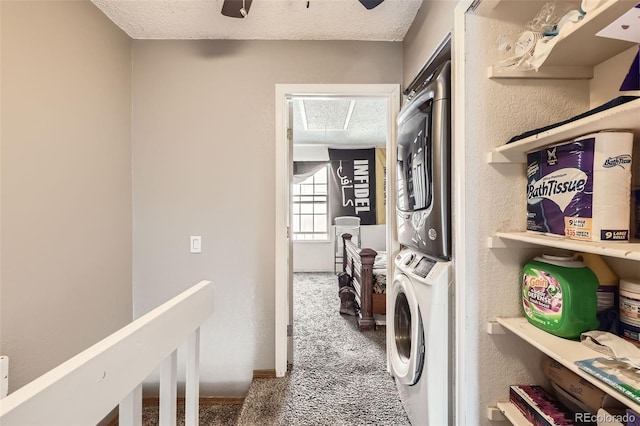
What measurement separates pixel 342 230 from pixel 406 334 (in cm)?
392

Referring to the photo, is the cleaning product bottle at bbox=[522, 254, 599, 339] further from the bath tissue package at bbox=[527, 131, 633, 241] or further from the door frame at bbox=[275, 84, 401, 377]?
the door frame at bbox=[275, 84, 401, 377]

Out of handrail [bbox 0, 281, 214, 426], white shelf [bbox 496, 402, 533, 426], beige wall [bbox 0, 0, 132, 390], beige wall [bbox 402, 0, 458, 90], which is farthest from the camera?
beige wall [bbox 402, 0, 458, 90]

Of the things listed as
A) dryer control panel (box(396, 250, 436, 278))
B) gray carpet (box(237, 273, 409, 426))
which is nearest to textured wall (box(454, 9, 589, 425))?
dryer control panel (box(396, 250, 436, 278))

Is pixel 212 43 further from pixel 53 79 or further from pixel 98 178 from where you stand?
pixel 98 178

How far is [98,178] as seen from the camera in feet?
5.54

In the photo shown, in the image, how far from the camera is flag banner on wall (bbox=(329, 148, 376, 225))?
17.5 ft

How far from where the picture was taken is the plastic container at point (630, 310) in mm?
793

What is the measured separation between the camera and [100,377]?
506 millimetres

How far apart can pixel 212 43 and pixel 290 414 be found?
2379 mm

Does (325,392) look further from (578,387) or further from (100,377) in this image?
(100,377)

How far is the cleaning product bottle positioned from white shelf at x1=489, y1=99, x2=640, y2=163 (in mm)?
380

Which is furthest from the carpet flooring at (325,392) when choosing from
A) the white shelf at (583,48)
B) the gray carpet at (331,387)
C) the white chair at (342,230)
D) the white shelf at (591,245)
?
the white chair at (342,230)

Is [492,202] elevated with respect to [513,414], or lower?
elevated

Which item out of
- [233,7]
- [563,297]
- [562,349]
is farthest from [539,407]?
→ [233,7]
